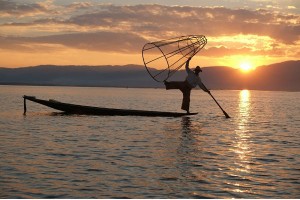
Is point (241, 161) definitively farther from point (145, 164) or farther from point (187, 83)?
point (187, 83)

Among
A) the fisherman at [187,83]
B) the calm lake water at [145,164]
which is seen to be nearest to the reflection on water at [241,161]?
the calm lake water at [145,164]

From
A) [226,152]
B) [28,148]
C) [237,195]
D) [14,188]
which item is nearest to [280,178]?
[237,195]

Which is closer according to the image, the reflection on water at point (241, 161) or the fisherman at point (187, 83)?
the reflection on water at point (241, 161)

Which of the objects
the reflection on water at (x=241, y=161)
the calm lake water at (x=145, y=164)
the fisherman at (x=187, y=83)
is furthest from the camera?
the fisherman at (x=187, y=83)

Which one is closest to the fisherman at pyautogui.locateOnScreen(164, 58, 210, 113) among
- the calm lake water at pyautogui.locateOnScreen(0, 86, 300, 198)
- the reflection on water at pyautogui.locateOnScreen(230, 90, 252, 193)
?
the calm lake water at pyautogui.locateOnScreen(0, 86, 300, 198)

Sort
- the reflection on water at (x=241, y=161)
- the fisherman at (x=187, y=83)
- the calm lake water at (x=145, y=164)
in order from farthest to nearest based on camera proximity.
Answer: the fisherman at (x=187, y=83)
the reflection on water at (x=241, y=161)
the calm lake water at (x=145, y=164)

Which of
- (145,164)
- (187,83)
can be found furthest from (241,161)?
(187,83)

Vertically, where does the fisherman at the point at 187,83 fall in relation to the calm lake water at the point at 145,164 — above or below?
above

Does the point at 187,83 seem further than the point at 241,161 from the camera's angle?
Yes

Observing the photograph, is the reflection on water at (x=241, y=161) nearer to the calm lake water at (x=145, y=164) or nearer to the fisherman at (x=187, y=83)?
the calm lake water at (x=145, y=164)

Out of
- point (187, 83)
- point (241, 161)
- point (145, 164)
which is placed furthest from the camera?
point (187, 83)

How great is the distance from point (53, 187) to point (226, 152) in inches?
478

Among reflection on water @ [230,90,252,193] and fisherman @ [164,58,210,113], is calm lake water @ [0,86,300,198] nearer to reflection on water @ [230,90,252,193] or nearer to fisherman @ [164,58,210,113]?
reflection on water @ [230,90,252,193]

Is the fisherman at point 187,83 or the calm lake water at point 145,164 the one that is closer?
the calm lake water at point 145,164
